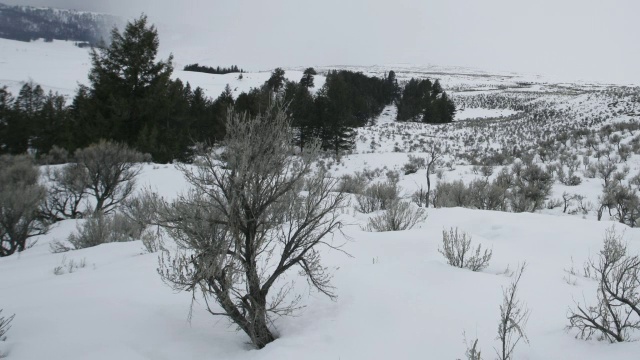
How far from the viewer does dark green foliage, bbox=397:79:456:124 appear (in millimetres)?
40781

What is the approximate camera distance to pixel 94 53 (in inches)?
792

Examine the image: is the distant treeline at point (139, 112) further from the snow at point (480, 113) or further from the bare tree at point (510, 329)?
the snow at point (480, 113)

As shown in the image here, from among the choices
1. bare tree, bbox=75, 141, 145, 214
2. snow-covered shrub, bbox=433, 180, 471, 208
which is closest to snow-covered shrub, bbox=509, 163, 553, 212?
snow-covered shrub, bbox=433, 180, 471, 208

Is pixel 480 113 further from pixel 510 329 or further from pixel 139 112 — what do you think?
pixel 510 329

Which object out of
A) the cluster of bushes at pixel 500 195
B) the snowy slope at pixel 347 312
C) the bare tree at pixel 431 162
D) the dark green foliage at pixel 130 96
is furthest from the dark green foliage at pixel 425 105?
the snowy slope at pixel 347 312

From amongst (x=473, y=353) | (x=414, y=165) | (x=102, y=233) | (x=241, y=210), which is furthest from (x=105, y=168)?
(x=414, y=165)

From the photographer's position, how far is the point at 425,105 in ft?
141

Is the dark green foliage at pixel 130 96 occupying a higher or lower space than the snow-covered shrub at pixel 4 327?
higher

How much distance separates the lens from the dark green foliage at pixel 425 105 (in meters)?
40.8

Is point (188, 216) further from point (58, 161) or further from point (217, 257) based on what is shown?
point (58, 161)

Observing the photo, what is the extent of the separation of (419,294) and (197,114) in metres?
31.5

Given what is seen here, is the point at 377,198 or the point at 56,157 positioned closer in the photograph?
the point at 377,198

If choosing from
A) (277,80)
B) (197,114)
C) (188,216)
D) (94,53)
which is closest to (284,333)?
(188,216)

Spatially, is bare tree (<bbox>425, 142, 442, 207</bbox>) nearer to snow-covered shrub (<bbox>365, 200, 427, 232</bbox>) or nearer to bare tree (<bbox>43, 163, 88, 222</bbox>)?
snow-covered shrub (<bbox>365, 200, 427, 232</bbox>)
